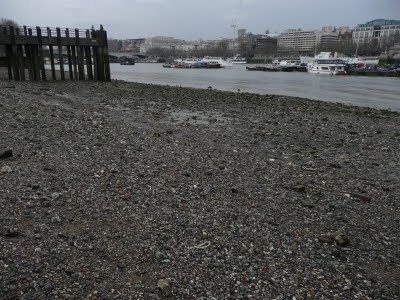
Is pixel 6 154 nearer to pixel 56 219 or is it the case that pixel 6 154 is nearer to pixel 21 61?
pixel 56 219

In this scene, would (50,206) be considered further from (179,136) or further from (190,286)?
(179,136)

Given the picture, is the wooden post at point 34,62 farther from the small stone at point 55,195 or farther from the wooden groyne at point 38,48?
the small stone at point 55,195

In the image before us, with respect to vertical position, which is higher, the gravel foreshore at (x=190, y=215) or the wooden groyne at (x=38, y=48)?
the wooden groyne at (x=38, y=48)

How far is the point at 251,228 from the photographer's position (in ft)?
19.7

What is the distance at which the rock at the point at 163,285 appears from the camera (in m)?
4.38

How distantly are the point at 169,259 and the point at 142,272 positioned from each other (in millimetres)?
433

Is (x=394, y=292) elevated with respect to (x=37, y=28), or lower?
lower

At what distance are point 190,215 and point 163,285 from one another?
1.98m

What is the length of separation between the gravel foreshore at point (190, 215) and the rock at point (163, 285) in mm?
14

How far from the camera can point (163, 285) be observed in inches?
174

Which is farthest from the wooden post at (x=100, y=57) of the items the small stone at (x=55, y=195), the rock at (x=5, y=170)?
the small stone at (x=55, y=195)

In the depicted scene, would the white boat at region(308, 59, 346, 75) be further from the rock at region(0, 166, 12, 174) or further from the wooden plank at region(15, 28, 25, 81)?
the rock at region(0, 166, 12, 174)

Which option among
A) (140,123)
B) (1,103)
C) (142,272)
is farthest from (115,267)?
(1,103)

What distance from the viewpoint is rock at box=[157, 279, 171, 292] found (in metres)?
4.38
